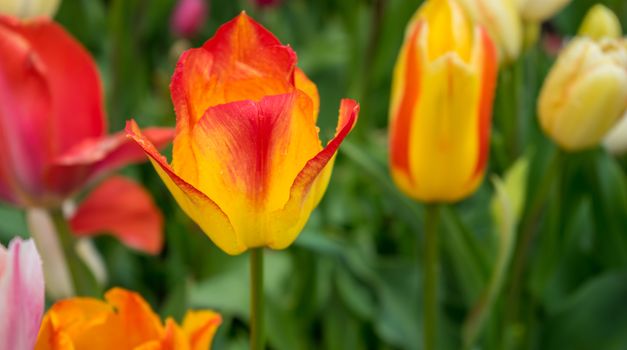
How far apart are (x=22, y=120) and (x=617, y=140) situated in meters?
0.42

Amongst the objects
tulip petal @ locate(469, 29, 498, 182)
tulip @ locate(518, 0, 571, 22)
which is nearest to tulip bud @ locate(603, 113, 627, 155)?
tulip @ locate(518, 0, 571, 22)

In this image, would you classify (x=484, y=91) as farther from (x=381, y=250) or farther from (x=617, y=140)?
(x=381, y=250)

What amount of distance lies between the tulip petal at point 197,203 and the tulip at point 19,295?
5 centimetres

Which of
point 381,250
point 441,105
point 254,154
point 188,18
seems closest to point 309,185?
point 254,154

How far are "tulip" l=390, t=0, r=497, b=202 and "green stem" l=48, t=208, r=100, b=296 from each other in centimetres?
19

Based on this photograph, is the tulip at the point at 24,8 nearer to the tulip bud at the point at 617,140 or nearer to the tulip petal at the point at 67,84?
the tulip petal at the point at 67,84

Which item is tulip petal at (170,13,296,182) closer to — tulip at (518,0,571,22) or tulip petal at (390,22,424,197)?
tulip petal at (390,22,424,197)

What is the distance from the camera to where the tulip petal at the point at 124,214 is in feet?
2.31

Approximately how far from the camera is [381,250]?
940 millimetres

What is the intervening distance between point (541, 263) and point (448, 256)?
10 centimetres

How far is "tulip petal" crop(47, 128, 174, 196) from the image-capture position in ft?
1.79

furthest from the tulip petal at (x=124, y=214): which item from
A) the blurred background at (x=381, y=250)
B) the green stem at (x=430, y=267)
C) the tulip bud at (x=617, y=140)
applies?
the tulip bud at (x=617, y=140)

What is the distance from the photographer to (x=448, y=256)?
0.83 meters

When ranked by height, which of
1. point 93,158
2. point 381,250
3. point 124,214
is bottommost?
point 381,250
